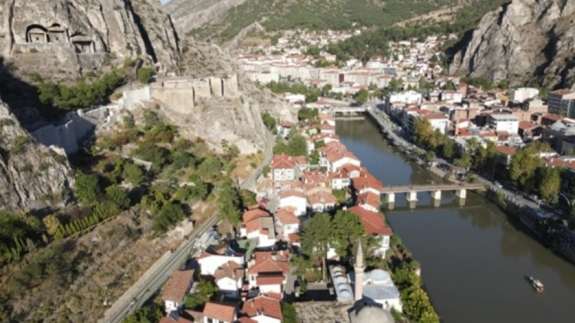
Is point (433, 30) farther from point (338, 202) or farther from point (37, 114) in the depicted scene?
point (37, 114)

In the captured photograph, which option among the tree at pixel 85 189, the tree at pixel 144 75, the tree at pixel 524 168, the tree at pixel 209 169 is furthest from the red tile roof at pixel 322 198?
the tree at pixel 144 75

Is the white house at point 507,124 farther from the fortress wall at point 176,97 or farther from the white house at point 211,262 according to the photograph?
the white house at point 211,262

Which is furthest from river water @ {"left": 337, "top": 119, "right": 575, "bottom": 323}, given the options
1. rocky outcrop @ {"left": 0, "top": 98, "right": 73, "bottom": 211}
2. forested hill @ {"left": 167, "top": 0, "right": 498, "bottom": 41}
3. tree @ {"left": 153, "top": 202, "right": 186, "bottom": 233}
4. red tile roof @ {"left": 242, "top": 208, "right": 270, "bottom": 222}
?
forested hill @ {"left": 167, "top": 0, "right": 498, "bottom": 41}

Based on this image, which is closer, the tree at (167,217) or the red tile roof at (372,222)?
the tree at (167,217)

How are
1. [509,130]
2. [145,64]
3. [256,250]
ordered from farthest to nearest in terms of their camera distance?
[509,130] → [145,64] → [256,250]

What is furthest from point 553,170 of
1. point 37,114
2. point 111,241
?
point 37,114

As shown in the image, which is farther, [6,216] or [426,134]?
[426,134]
